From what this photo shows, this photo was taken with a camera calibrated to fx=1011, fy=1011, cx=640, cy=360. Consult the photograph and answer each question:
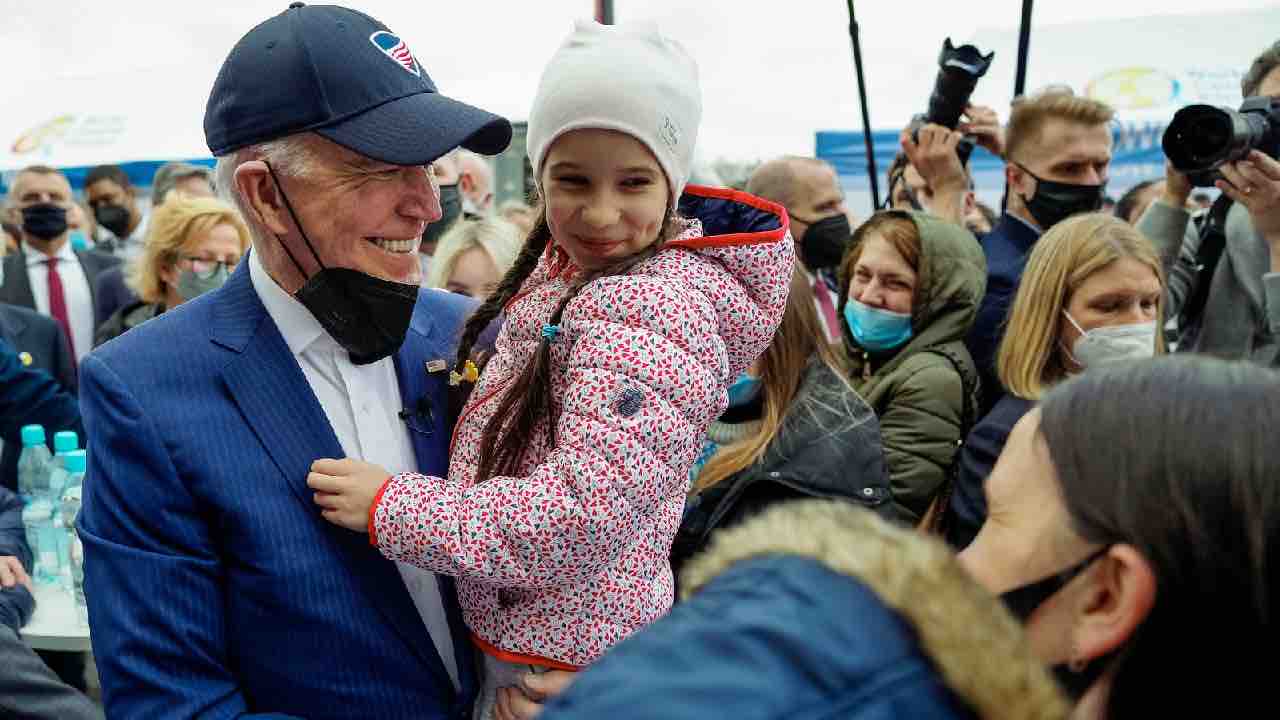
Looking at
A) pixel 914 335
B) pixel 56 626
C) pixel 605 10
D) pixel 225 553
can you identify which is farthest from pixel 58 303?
pixel 225 553

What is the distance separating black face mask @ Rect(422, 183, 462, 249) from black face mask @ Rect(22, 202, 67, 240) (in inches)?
85.8

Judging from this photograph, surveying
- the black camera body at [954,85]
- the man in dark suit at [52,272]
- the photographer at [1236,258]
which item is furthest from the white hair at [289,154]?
the man in dark suit at [52,272]

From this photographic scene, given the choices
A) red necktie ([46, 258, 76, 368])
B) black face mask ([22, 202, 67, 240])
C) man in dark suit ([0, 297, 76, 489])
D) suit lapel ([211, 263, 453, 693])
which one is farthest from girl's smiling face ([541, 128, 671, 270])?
black face mask ([22, 202, 67, 240])

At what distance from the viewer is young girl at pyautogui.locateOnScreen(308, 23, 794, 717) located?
1389 mm

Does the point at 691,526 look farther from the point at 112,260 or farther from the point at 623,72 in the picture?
the point at 112,260

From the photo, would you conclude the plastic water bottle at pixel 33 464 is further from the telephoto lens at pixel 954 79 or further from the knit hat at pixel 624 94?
the telephoto lens at pixel 954 79

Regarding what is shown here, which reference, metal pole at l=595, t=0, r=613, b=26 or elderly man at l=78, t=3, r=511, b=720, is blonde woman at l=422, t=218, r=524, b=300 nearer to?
metal pole at l=595, t=0, r=613, b=26

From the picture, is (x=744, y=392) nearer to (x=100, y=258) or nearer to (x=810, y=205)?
(x=810, y=205)

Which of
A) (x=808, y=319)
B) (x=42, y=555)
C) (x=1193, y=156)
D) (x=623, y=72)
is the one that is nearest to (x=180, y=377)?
(x=623, y=72)

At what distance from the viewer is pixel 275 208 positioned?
1.52m

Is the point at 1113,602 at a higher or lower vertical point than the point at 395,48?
lower

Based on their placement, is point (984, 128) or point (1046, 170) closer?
point (1046, 170)

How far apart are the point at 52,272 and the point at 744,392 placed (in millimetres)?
4414

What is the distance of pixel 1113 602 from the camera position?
86 cm
